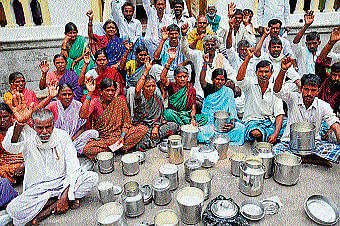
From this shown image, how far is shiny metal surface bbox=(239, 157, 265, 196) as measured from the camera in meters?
2.52

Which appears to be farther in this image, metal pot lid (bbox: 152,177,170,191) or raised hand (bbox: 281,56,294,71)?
raised hand (bbox: 281,56,294,71)

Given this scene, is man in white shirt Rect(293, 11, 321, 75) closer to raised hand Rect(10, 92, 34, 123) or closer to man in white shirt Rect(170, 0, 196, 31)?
man in white shirt Rect(170, 0, 196, 31)

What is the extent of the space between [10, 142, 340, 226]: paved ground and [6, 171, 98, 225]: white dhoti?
18 centimetres

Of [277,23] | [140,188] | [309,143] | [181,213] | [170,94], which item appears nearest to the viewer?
[181,213]

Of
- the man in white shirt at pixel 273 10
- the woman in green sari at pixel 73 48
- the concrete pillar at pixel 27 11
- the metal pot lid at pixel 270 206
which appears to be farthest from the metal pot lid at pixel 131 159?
the man in white shirt at pixel 273 10

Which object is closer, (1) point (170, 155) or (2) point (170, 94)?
(1) point (170, 155)

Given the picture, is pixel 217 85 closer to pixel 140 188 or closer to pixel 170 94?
pixel 170 94

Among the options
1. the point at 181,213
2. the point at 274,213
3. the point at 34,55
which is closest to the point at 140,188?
the point at 181,213

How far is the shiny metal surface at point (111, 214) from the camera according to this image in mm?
2137

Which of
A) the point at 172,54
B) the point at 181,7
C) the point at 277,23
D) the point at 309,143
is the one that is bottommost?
the point at 309,143

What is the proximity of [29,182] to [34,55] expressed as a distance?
4.42 m

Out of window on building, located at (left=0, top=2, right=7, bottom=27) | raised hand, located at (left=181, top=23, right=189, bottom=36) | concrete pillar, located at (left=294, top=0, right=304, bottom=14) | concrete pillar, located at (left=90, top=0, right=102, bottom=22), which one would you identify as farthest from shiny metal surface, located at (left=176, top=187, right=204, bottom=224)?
concrete pillar, located at (left=294, top=0, right=304, bottom=14)

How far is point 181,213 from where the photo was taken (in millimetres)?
2277

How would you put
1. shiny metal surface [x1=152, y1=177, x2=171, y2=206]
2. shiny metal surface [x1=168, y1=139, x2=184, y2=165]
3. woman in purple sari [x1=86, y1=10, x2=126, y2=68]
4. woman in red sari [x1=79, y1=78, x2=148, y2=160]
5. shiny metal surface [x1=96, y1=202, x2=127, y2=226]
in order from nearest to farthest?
shiny metal surface [x1=96, y1=202, x2=127, y2=226]
shiny metal surface [x1=152, y1=177, x2=171, y2=206]
shiny metal surface [x1=168, y1=139, x2=184, y2=165]
woman in red sari [x1=79, y1=78, x2=148, y2=160]
woman in purple sari [x1=86, y1=10, x2=126, y2=68]
